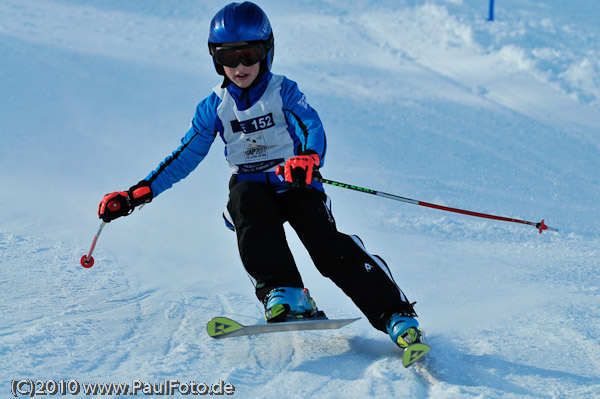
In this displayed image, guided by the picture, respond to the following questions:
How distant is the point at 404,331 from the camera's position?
105 inches

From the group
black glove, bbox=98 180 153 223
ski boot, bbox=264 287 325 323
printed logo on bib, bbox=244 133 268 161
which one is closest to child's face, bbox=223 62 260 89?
printed logo on bib, bbox=244 133 268 161

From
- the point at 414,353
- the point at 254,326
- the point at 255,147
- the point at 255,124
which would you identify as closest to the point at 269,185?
the point at 255,147

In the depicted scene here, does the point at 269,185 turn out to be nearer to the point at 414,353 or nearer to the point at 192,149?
the point at 192,149

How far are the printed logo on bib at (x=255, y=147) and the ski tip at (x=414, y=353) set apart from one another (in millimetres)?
1317

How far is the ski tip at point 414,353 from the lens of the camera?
2482 mm

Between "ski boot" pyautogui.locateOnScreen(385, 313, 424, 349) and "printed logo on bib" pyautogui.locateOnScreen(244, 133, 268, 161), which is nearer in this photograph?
"ski boot" pyautogui.locateOnScreen(385, 313, 424, 349)

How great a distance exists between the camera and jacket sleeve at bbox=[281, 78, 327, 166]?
125 inches

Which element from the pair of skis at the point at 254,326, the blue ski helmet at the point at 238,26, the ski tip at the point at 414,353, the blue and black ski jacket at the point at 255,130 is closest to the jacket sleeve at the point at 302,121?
the blue and black ski jacket at the point at 255,130

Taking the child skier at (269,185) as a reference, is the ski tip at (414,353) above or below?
below

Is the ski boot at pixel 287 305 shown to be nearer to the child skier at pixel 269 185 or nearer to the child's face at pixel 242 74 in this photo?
the child skier at pixel 269 185

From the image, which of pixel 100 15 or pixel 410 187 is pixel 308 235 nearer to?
pixel 410 187

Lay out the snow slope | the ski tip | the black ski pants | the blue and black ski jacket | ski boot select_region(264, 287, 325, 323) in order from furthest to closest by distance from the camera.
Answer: the blue and black ski jacket < the black ski pants < ski boot select_region(264, 287, 325, 323) < the snow slope < the ski tip

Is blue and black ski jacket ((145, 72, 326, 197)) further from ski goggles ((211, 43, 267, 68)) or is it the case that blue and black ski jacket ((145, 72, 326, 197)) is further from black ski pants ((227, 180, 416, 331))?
black ski pants ((227, 180, 416, 331))

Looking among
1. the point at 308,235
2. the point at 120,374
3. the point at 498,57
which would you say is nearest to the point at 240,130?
the point at 308,235
